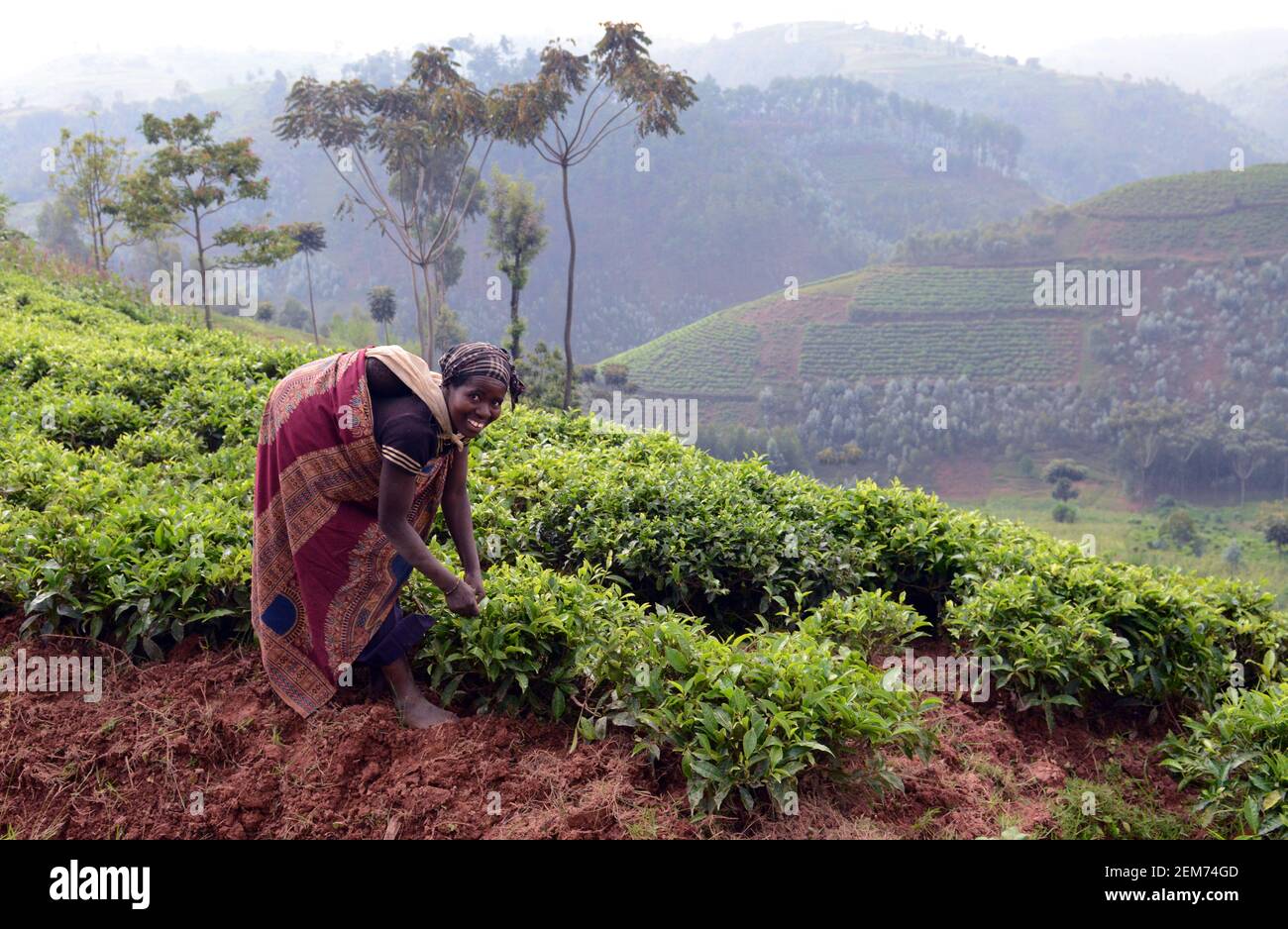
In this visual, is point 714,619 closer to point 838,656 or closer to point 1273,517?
point 838,656

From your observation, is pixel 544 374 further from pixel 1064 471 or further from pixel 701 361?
pixel 701 361

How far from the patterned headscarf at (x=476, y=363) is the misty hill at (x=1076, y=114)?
119881 millimetres

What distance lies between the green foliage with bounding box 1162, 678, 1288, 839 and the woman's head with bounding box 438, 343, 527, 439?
101 inches

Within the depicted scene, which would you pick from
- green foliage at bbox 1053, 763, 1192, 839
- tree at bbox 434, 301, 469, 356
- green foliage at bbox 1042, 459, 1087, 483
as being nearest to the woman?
green foliage at bbox 1053, 763, 1192, 839

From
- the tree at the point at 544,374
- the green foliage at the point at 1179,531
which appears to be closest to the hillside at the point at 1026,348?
the green foliage at the point at 1179,531

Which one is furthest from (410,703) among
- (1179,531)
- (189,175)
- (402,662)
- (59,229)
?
(59,229)

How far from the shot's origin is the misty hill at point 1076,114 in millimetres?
113812

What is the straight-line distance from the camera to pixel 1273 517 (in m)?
36.9

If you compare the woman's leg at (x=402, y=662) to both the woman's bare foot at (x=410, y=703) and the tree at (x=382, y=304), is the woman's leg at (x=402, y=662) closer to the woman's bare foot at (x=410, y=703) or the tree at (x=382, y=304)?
the woman's bare foot at (x=410, y=703)

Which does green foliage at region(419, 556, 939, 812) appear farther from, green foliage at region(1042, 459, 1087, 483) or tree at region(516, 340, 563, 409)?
green foliage at region(1042, 459, 1087, 483)

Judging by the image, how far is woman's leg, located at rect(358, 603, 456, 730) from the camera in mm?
3143

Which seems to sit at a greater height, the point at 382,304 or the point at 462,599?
the point at 382,304

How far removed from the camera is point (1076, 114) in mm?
121188

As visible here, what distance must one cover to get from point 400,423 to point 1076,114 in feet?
451
